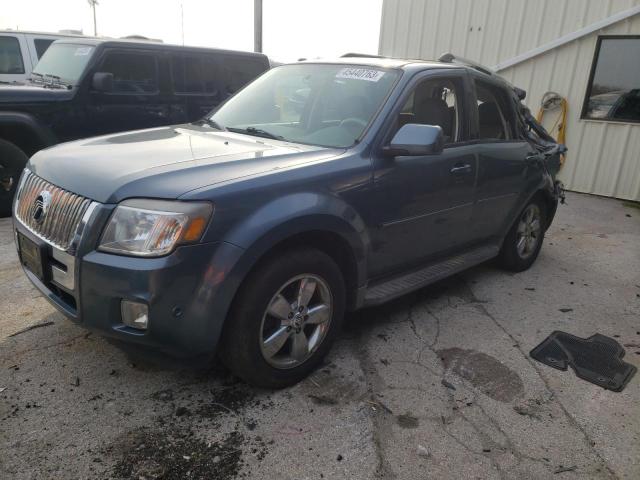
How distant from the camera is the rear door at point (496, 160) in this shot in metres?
4.01

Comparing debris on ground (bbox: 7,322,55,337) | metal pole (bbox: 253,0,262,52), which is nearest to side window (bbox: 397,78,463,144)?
debris on ground (bbox: 7,322,55,337)

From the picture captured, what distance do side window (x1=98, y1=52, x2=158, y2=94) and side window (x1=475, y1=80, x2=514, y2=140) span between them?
158 inches

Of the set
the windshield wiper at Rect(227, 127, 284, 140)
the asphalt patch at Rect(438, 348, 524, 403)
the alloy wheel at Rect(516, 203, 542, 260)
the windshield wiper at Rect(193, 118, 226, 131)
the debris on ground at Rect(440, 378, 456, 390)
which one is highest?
the windshield wiper at Rect(227, 127, 284, 140)

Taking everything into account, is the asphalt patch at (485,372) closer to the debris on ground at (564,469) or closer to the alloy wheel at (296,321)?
the debris on ground at (564,469)

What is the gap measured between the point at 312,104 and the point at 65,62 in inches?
166

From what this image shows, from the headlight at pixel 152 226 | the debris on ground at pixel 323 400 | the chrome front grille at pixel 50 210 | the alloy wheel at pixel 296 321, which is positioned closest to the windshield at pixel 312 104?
the alloy wheel at pixel 296 321

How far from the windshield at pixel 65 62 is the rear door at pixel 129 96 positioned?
0.22 m

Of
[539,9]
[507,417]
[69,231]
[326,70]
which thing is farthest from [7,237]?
[539,9]

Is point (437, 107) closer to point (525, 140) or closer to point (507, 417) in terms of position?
point (525, 140)

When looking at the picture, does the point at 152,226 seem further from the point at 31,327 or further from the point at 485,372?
the point at 485,372

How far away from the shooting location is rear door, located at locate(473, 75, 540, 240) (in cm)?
401

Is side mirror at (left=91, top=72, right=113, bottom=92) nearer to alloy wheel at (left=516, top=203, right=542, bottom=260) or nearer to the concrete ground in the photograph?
the concrete ground

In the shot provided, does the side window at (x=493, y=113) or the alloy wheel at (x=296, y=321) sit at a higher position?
the side window at (x=493, y=113)

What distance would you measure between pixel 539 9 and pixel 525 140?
5274 mm
